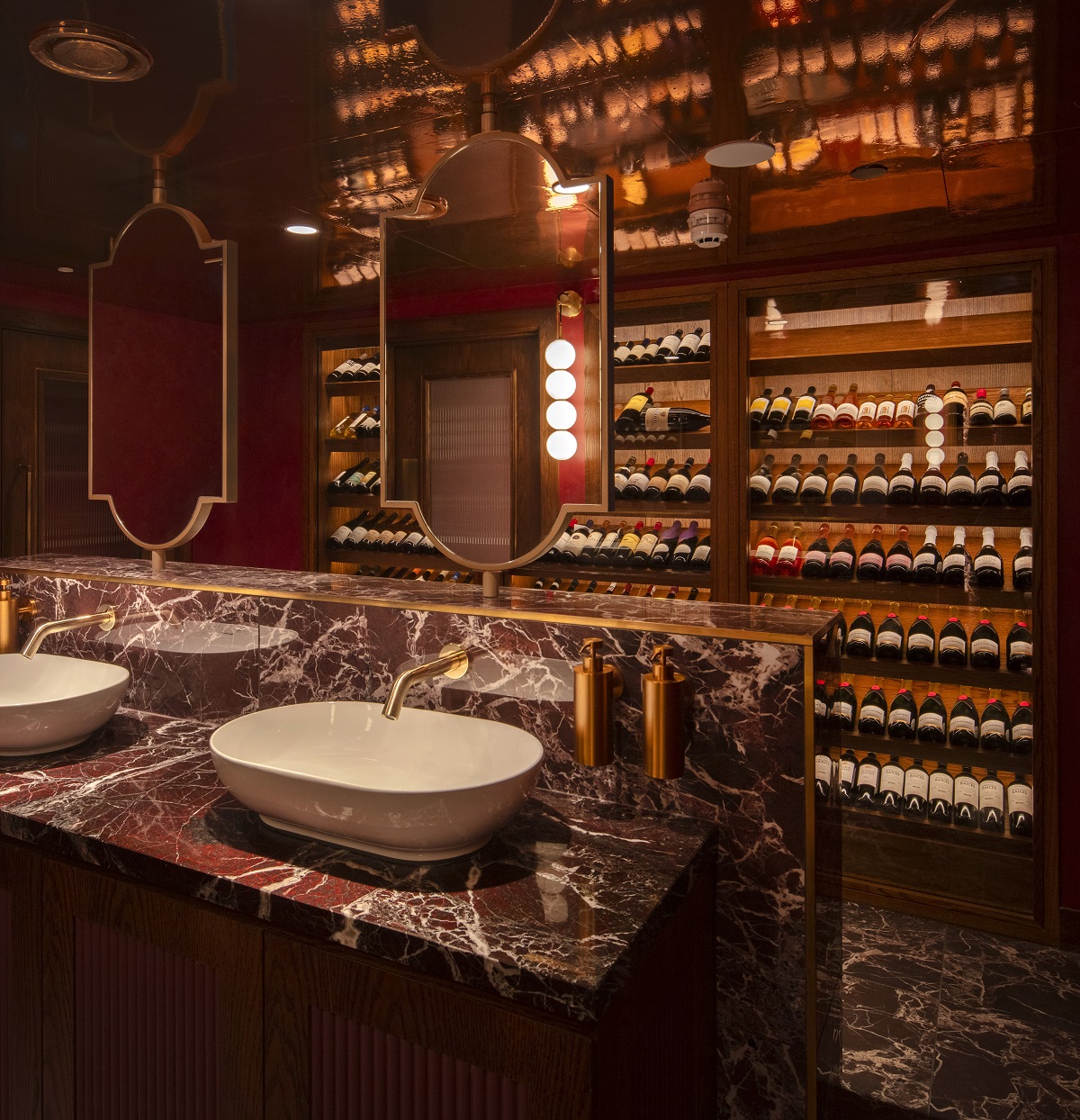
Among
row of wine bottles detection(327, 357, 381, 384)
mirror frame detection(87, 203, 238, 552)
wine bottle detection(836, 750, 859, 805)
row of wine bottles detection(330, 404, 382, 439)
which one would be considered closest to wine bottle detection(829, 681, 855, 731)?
wine bottle detection(836, 750, 859, 805)

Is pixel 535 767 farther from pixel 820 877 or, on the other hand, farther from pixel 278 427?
pixel 278 427

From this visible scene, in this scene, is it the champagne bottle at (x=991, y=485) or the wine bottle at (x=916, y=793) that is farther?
A: the wine bottle at (x=916, y=793)

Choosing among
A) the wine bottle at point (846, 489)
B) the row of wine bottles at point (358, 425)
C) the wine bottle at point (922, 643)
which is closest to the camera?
the wine bottle at point (922, 643)

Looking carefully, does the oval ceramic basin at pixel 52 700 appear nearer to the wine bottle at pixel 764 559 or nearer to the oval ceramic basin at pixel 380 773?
the oval ceramic basin at pixel 380 773

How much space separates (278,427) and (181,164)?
87.3 inches

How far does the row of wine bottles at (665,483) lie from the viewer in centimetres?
351

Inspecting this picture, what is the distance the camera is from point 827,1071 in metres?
1.61

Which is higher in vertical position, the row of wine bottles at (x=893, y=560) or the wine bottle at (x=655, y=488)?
the wine bottle at (x=655, y=488)

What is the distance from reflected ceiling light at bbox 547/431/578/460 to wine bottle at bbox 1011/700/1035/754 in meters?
2.21

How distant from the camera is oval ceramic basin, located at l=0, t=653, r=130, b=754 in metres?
1.77

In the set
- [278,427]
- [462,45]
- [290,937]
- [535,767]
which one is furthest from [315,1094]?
[278,427]

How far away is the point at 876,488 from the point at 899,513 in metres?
0.13

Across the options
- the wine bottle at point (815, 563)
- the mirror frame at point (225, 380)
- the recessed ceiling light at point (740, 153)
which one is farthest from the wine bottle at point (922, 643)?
the mirror frame at point (225, 380)

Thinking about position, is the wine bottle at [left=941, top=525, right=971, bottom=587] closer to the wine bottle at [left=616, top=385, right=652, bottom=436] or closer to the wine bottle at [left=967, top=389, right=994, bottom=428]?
the wine bottle at [left=967, top=389, right=994, bottom=428]
